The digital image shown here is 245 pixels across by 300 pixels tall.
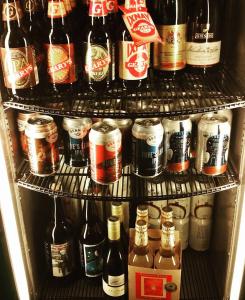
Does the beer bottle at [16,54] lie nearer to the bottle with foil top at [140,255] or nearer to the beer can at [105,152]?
the beer can at [105,152]

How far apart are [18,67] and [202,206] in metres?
1.01

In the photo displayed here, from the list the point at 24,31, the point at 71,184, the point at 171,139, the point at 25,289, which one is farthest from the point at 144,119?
the point at 25,289

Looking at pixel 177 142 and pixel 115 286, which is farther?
pixel 115 286

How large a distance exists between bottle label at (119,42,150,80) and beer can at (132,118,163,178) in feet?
0.53

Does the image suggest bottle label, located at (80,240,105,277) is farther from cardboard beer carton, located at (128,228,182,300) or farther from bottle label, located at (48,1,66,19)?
bottle label, located at (48,1,66,19)

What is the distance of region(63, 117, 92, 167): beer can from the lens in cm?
146

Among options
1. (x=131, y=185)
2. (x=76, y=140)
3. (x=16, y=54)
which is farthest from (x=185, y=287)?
(x=16, y=54)

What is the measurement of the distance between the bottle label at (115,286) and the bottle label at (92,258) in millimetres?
101

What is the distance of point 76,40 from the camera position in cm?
160

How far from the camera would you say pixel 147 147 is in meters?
1.42

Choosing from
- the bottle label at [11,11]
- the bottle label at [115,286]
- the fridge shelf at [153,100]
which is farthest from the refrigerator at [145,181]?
the bottle label at [11,11]

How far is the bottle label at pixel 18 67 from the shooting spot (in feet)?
4.48

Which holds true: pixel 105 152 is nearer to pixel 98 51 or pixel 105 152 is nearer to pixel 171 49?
pixel 98 51

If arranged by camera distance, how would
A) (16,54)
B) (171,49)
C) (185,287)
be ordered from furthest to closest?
(185,287), (171,49), (16,54)
